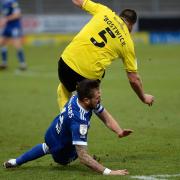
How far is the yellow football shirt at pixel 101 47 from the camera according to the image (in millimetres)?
9547

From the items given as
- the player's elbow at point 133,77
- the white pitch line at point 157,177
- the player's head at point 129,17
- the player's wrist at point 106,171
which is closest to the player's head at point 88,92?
the player's wrist at point 106,171

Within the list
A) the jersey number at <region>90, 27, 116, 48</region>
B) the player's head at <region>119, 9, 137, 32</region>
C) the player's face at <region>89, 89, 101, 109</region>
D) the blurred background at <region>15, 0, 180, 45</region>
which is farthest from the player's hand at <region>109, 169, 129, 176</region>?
the blurred background at <region>15, 0, 180, 45</region>

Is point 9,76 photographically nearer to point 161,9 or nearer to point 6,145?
point 6,145

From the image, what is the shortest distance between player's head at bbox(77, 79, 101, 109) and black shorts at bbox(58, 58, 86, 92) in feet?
4.58

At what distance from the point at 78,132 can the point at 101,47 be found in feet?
5.60

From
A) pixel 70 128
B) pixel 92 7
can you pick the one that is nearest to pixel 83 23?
pixel 92 7

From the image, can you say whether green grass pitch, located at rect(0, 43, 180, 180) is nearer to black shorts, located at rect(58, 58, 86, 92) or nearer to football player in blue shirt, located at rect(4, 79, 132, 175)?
football player in blue shirt, located at rect(4, 79, 132, 175)

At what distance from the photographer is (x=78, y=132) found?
332 inches

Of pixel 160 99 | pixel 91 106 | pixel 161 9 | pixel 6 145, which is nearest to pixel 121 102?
pixel 160 99

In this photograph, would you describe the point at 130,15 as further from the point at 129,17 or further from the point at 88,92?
the point at 88,92

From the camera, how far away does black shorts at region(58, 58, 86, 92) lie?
32.2 ft

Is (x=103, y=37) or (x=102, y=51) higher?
(x=103, y=37)

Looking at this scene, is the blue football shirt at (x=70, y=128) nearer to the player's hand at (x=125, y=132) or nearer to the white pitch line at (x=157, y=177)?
the player's hand at (x=125, y=132)

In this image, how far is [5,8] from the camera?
23.3 m
